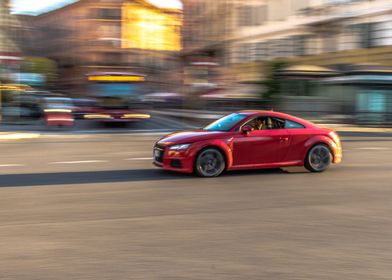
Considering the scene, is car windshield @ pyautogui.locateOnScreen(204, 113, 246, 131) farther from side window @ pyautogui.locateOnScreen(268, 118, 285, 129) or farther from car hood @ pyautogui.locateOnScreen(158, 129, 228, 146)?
side window @ pyautogui.locateOnScreen(268, 118, 285, 129)

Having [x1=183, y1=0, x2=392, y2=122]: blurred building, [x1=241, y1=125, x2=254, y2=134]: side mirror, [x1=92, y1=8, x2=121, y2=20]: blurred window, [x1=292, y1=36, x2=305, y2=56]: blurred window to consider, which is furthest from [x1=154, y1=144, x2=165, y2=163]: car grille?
[x1=92, y1=8, x2=121, y2=20]: blurred window

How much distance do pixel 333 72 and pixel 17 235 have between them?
30.0m

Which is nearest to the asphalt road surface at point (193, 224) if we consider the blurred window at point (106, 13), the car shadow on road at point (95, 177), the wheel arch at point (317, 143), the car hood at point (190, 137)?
the car shadow on road at point (95, 177)

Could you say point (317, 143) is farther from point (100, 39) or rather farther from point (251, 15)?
point (100, 39)

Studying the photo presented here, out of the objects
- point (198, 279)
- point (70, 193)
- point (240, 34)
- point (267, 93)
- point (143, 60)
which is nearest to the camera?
point (198, 279)

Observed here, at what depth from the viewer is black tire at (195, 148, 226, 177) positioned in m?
9.74

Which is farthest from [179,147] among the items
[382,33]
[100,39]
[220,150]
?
[100,39]

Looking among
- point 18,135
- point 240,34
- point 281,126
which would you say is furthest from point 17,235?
point 240,34

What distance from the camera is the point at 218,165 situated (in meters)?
9.86

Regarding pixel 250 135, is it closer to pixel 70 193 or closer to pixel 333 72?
pixel 70 193

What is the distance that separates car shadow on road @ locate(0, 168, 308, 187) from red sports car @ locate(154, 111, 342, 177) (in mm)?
282

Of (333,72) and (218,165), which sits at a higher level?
(333,72)

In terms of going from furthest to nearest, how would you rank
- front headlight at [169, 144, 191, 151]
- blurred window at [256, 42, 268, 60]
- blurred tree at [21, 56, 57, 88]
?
blurred tree at [21, 56, 57, 88] < blurred window at [256, 42, 268, 60] < front headlight at [169, 144, 191, 151]

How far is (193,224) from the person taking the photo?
20.6ft
